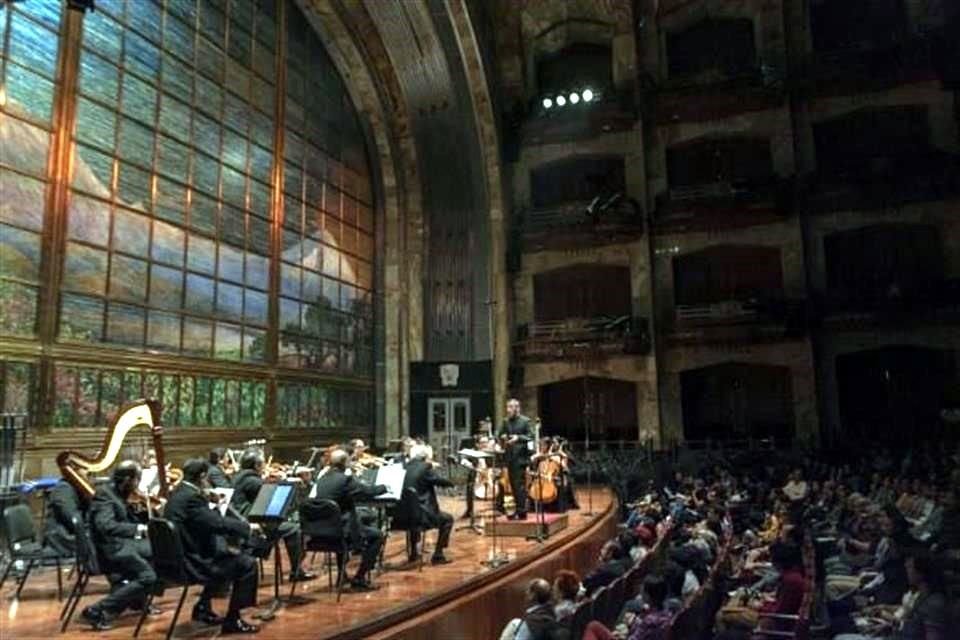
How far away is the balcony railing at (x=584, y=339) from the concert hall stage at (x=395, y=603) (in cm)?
1133

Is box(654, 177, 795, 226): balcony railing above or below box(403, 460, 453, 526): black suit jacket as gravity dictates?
above

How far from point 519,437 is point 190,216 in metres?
7.80

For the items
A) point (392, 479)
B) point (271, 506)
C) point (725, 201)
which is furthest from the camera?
point (725, 201)

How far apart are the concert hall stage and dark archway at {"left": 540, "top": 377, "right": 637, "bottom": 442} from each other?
12.3 meters

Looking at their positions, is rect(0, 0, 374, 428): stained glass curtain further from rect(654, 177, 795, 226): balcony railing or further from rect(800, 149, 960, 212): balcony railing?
rect(800, 149, 960, 212): balcony railing

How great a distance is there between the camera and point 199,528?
5.58 metres

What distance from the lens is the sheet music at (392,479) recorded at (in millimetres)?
7129

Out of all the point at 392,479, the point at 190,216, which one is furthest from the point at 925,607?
the point at 190,216

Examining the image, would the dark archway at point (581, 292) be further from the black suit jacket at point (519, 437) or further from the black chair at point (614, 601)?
the black chair at point (614, 601)

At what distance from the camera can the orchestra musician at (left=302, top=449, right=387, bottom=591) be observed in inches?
272

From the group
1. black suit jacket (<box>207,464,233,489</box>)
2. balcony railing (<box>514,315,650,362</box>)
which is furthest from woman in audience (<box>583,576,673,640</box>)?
balcony railing (<box>514,315,650,362</box>)

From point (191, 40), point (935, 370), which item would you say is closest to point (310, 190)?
point (191, 40)

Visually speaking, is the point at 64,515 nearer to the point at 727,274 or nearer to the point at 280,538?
the point at 280,538

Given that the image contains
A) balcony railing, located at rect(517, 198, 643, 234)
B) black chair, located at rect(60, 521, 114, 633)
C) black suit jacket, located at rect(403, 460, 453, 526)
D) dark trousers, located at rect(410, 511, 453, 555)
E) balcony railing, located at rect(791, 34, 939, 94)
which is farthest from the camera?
balcony railing, located at rect(517, 198, 643, 234)
